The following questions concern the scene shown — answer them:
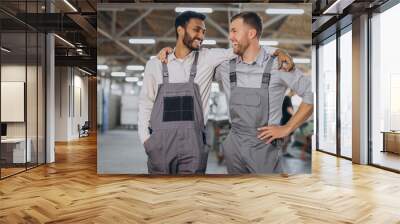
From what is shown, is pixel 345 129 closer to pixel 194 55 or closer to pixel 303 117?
pixel 303 117

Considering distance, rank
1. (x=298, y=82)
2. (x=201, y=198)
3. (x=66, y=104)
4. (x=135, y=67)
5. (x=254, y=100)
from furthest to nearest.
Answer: (x=66, y=104), (x=135, y=67), (x=298, y=82), (x=254, y=100), (x=201, y=198)

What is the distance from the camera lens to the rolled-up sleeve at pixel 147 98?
587 cm

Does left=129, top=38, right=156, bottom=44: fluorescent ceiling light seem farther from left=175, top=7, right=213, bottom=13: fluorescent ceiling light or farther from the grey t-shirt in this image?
the grey t-shirt

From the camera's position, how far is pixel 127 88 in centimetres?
601

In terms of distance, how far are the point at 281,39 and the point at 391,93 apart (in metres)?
2.45

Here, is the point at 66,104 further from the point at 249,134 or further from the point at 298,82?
the point at 298,82

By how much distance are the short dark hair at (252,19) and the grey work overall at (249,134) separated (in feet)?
1.60

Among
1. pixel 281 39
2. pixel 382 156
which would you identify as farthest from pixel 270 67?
pixel 382 156

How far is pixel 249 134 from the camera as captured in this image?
5.82 metres

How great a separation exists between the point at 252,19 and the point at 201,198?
112 inches

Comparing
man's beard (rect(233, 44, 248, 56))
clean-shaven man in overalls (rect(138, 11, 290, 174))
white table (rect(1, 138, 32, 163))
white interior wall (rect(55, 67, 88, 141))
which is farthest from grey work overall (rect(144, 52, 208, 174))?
white interior wall (rect(55, 67, 88, 141))

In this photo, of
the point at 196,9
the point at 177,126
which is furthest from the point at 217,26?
the point at 177,126

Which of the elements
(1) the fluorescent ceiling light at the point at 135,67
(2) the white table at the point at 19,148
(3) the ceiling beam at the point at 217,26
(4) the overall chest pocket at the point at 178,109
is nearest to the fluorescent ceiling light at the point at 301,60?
(3) the ceiling beam at the point at 217,26

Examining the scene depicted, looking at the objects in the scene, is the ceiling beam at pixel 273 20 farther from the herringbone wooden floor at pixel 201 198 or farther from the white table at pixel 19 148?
the white table at pixel 19 148
